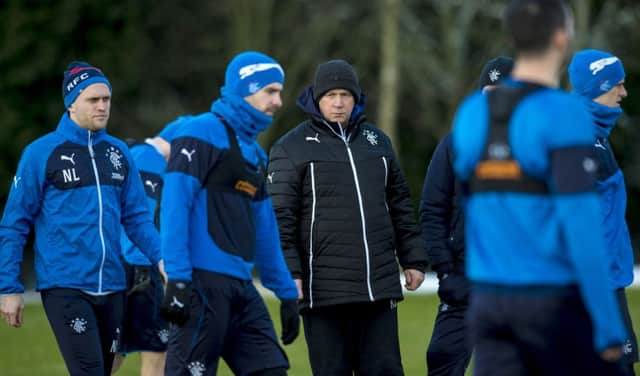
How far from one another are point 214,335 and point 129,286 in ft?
9.47

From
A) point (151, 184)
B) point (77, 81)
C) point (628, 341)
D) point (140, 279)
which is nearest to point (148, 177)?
point (151, 184)

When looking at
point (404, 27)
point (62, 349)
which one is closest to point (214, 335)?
point (62, 349)

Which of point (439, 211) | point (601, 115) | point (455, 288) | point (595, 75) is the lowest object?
point (455, 288)

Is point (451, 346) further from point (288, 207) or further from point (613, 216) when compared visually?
point (613, 216)

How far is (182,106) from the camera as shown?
115 feet

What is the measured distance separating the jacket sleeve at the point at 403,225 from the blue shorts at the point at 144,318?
2007mm

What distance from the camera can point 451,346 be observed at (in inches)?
329

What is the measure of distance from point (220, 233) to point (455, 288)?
1.94 meters

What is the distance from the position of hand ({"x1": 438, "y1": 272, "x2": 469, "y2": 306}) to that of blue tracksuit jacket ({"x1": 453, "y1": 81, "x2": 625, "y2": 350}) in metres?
3.17

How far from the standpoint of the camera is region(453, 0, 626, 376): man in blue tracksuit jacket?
15.7 feet

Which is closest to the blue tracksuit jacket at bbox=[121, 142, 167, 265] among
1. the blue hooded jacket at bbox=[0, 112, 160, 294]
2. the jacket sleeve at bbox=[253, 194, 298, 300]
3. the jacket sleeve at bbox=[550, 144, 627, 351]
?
the blue hooded jacket at bbox=[0, 112, 160, 294]

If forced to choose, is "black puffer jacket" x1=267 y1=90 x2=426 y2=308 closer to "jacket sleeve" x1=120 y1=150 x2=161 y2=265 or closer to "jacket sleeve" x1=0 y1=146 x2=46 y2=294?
"jacket sleeve" x1=120 y1=150 x2=161 y2=265

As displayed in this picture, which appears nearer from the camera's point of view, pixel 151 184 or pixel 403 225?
pixel 403 225

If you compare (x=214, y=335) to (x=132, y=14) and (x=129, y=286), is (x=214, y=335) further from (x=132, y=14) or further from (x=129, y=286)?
(x=132, y=14)
